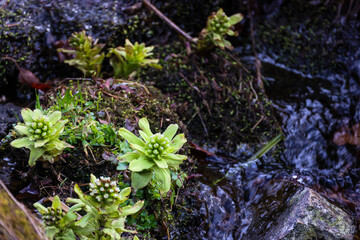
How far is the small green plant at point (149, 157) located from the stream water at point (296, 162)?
0.81m

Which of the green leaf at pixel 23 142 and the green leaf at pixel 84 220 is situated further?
the green leaf at pixel 23 142

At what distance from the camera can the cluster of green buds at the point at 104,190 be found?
1864mm

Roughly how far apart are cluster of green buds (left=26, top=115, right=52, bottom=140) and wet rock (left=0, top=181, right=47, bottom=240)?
53 cm

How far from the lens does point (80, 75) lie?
11.8 ft

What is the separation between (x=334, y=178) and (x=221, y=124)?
1.26m

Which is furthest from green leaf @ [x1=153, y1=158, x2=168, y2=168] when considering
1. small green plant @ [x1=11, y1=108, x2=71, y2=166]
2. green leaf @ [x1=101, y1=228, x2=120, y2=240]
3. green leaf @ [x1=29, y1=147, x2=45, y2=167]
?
green leaf @ [x1=29, y1=147, x2=45, y2=167]

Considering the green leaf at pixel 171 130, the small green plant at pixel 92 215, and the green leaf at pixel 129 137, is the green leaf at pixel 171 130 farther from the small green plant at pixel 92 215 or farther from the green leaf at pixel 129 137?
the small green plant at pixel 92 215

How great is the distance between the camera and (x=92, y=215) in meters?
1.94

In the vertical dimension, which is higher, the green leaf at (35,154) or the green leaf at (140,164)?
the green leaf at (35,154)

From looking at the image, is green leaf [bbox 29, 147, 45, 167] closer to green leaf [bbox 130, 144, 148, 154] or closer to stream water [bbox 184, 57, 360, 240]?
Result: green leaf [bbox 130, 144, 148, 154]

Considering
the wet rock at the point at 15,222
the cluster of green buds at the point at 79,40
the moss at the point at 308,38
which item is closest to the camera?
the wet rock at the point at 15,222

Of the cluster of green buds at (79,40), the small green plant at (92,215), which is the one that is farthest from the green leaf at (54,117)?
the cluster of green buds at (79,40)

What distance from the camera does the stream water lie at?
9.71 ft

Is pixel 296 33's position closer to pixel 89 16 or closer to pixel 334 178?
pixel 334 178
